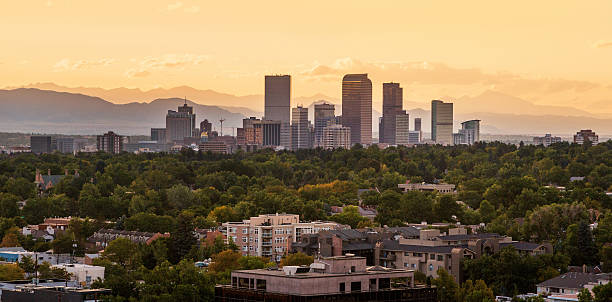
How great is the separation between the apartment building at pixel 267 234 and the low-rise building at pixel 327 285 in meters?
39.1

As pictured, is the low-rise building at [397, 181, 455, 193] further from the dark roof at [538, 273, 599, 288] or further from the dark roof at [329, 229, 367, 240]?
the dark roof at [538, 273, 599, 288]

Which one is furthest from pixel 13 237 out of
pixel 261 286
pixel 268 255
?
pixel 261 286

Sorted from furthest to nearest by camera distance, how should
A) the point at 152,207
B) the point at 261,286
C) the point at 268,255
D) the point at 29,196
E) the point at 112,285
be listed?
1. the point at 29,196
2. the point at 152,207
3. the point at 268,255
4. the point at 112,285
5. the point at 261,286

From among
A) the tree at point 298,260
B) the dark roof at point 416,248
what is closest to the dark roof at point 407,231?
the dark roof at point 416,248

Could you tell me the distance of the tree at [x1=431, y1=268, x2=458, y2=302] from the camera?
211 feet

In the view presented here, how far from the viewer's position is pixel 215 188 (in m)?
155

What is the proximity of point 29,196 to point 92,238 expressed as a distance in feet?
145

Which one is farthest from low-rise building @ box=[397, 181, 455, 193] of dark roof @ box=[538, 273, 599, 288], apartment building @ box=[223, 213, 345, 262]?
dark roof @ box=[538, 273, 599, 288]

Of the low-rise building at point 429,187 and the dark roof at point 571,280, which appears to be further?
the low-rise building at point 429,187

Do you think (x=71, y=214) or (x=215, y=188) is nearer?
(x=71, y=214)

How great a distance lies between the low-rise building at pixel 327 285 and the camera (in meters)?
48.8

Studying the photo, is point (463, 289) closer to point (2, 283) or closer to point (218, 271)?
point (218, 271)

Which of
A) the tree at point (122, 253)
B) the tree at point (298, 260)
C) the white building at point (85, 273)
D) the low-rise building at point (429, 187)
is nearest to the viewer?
the tree at point (298, 260)

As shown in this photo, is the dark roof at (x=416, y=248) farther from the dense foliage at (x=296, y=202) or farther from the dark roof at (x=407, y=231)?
the dark roof at (x=407, y=231)
